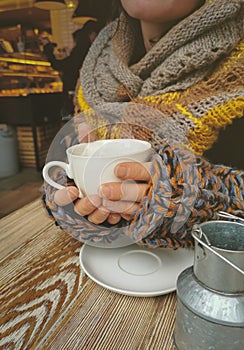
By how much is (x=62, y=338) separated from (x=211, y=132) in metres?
0.40

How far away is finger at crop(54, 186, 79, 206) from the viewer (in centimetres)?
31

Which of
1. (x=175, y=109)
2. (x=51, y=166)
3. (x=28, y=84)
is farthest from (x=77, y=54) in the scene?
(x=28, y=84)

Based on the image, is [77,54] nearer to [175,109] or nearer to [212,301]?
[175,109]

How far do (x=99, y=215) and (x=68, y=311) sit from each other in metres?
0.10

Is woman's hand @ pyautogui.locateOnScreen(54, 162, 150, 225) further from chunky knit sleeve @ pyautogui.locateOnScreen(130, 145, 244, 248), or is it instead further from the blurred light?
the blurred light

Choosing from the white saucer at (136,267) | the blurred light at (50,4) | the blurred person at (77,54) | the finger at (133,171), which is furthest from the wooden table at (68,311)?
the blurred light at (50,4)

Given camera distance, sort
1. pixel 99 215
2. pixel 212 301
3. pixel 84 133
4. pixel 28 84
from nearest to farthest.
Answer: pixel 212 301 → pixel 99 215 → pixel 84 133 → pixel 28 84

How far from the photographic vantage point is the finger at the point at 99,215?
0.98 feet

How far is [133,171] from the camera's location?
281 millimetres

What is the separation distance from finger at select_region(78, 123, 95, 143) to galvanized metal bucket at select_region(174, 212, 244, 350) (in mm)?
257

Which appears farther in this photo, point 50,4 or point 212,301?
point 50,4

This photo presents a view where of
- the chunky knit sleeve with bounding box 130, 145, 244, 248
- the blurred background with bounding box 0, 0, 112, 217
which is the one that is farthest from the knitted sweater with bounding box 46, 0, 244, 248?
the blurred background with bounding box 0, 0, 112, 217

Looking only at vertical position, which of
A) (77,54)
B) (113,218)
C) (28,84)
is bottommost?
(28,84)

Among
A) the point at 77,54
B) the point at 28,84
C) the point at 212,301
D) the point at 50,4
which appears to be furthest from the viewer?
the point at 28,84
